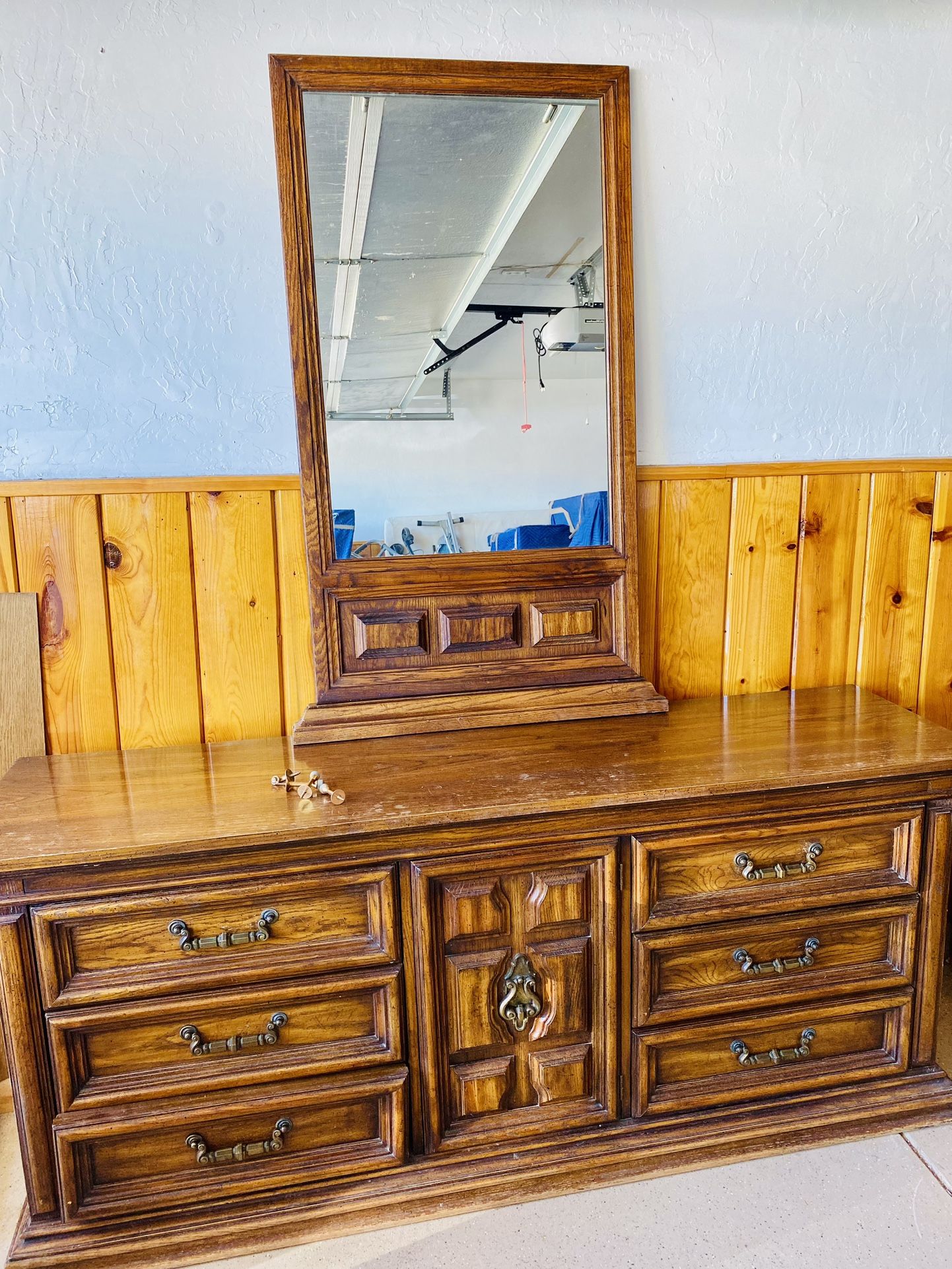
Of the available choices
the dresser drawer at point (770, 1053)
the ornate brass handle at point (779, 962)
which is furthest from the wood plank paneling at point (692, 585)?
the dresser drawer at point (770, 1053)

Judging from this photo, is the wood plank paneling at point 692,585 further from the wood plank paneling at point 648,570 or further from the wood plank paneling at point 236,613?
the wood plank paneling at point 236,613

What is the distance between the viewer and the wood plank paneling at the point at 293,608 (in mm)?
1658

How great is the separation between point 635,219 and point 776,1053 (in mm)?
1643

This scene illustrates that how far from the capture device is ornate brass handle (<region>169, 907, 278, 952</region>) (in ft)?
4.18

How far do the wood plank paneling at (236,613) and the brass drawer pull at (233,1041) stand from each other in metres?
0.59

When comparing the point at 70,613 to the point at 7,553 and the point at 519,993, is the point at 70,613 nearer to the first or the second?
the point at 7,553

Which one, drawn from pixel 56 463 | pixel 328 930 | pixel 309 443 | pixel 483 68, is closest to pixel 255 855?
pixel 328 930

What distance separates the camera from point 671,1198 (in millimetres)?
1408

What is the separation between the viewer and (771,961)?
1.48 meters

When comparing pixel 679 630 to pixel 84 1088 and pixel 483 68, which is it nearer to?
pixel 483 68

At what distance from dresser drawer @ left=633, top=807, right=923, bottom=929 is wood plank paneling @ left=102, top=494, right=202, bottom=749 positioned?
95 centimetres

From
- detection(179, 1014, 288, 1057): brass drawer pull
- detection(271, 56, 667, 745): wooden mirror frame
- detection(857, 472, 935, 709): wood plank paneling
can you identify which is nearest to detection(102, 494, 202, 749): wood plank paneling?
detection(271, 56, 667, 745): wooden mirror frame

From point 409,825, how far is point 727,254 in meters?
1.35

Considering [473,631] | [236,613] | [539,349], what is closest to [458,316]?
[539,349]
